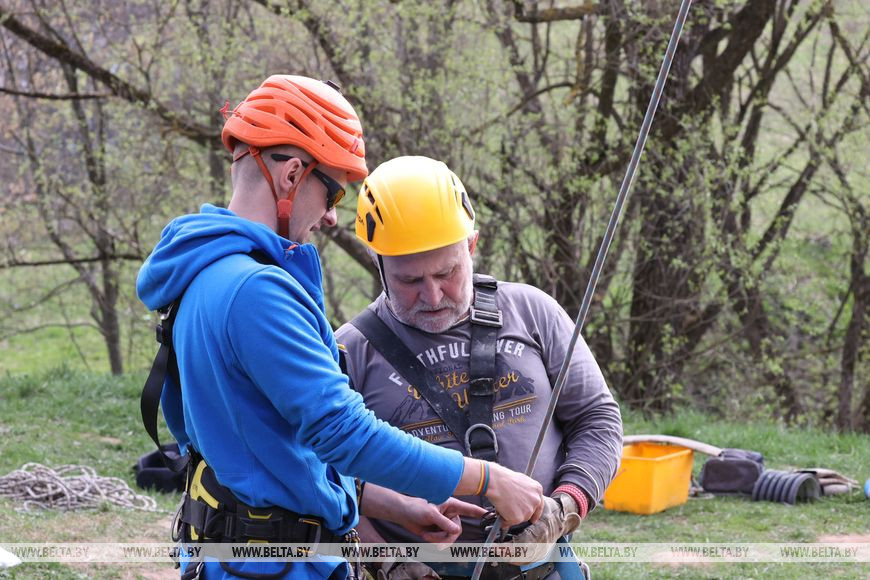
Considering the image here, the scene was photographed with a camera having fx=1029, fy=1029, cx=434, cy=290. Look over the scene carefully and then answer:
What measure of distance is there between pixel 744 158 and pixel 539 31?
8.44 feet

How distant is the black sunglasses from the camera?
2.27 m

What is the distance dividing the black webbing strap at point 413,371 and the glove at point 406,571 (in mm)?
364

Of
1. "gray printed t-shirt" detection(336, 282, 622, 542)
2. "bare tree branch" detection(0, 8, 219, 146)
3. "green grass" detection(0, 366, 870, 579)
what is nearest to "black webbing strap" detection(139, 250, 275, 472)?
"gray printed t-shirt" detection(336, 282, 622, 542)

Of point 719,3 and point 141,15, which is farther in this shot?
point 141,15

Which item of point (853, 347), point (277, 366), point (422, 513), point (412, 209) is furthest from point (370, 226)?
point (853, 347)

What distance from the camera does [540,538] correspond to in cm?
264

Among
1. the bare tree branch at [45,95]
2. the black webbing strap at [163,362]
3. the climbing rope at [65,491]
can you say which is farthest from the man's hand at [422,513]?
the bare tree branch at [45,95]

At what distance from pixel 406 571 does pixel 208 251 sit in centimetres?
112

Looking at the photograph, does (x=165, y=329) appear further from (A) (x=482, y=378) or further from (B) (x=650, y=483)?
(B) (x=650, y=483)

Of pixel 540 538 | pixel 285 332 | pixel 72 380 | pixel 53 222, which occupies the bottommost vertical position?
pixel 72 380

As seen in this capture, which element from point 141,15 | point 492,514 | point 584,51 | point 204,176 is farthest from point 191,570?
point 141,15

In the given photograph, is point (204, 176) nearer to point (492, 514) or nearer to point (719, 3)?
point (719, 3)

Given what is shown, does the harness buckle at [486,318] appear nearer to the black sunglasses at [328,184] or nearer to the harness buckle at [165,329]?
the black sunglasses at [328,184]

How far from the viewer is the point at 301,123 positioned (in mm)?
2275
